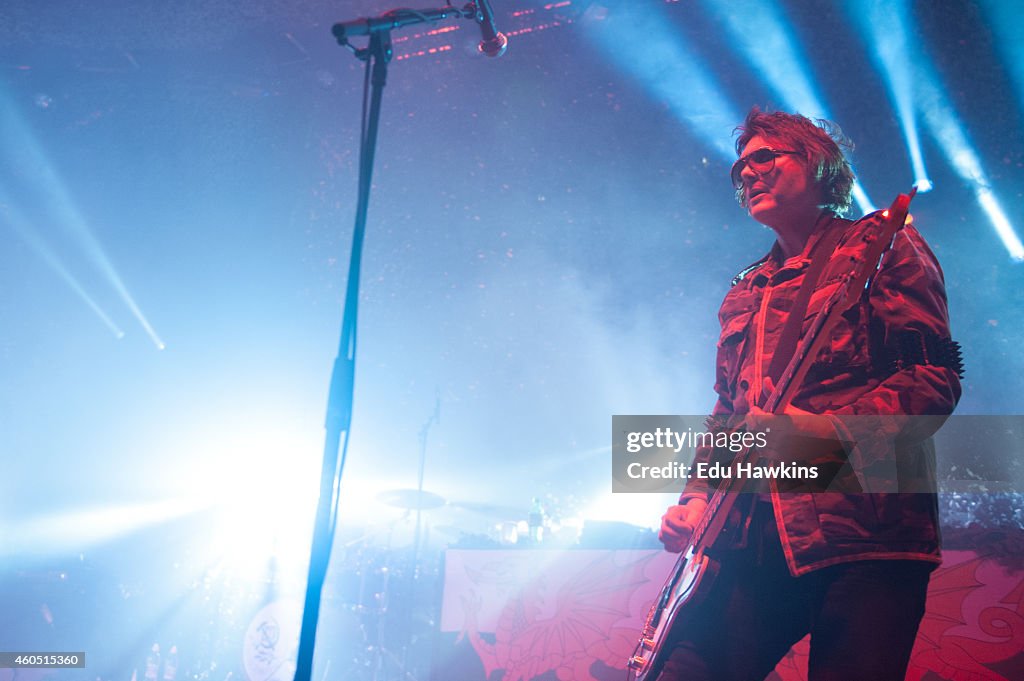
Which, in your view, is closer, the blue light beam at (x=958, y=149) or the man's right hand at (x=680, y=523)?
the man's right hand at (x=680, y=523)

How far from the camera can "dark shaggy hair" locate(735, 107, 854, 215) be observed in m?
2.04

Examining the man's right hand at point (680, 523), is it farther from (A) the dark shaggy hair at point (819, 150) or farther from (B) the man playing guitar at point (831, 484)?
(A) the dark shaggy hair at point (819, 150)

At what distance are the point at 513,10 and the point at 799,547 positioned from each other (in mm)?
4988

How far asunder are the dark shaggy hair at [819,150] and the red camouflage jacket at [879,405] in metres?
0.33

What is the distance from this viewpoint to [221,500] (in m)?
9.23

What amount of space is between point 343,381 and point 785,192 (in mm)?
1660

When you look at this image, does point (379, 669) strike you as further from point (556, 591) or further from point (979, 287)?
point (979, 287)

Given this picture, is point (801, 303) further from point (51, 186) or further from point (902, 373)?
point (51, 186)

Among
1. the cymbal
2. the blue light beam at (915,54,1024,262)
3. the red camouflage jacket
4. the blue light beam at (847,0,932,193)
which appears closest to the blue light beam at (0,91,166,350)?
the cymbal

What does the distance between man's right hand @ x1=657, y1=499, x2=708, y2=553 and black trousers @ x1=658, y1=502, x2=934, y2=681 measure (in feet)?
0.66

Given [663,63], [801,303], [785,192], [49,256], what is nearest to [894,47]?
[663,63]

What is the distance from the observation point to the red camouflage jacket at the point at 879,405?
1.44 meters

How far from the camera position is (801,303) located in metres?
1.80

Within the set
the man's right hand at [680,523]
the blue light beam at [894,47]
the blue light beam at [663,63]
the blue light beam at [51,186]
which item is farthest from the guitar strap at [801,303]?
the blue light beam at [51,186]
